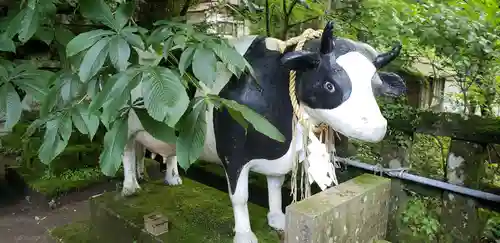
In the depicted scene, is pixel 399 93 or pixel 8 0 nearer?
pixel 399 93

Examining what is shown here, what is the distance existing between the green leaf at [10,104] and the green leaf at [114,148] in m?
0.35

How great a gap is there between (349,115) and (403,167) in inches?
32.2

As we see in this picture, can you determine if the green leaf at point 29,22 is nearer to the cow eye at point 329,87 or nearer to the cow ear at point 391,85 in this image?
the cow eye at point 329,87

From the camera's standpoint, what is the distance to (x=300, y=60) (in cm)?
131

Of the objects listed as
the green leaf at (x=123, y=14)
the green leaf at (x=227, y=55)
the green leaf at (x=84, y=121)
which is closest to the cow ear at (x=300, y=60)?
the green leaf at (x=227, y=55)

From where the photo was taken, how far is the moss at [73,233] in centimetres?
215

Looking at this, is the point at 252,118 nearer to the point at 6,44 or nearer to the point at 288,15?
the point at 6,44

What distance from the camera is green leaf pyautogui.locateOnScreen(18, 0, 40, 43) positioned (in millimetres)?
1146

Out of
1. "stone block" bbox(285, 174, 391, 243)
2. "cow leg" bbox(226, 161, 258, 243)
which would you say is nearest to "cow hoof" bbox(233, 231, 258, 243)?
"cow leg" bbox(226, 161, 258, 243)

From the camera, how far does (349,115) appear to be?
1.29 metres

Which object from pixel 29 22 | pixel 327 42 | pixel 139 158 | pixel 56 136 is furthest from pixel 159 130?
pixel 139 158

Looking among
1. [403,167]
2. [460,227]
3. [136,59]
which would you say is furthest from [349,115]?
[460,227]

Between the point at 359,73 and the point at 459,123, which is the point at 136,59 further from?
the point at 459,123

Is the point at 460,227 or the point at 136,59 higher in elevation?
the point at 136,59
